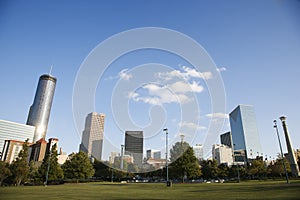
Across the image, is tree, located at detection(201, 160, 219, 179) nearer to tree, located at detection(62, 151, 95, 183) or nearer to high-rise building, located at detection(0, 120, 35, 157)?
tree, located at detection(62, 151, 95, 183)

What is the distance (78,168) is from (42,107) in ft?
541

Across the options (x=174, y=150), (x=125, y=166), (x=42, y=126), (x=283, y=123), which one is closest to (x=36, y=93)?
(x=42, y=126)

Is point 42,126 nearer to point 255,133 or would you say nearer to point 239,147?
point 239,147

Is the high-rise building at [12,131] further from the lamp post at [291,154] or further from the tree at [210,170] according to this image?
the lamp post at [291,154]

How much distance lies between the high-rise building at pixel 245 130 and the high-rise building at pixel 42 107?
160 meters

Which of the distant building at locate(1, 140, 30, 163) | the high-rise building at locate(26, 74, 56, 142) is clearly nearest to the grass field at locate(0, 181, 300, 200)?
the distant building at locate(1, 140, 30, 163)

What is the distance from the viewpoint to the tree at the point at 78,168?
43312mm

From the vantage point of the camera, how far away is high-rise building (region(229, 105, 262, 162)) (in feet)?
528

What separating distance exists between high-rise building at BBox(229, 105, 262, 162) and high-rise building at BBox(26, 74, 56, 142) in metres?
160

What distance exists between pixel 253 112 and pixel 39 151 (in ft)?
514

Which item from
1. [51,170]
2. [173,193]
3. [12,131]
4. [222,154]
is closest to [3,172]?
[51,170]

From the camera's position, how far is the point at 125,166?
51031 millimetres

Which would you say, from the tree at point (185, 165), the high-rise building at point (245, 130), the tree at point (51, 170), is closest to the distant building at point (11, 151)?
the tree at point (51, 170)

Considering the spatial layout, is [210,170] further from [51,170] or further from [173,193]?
[173,193]
